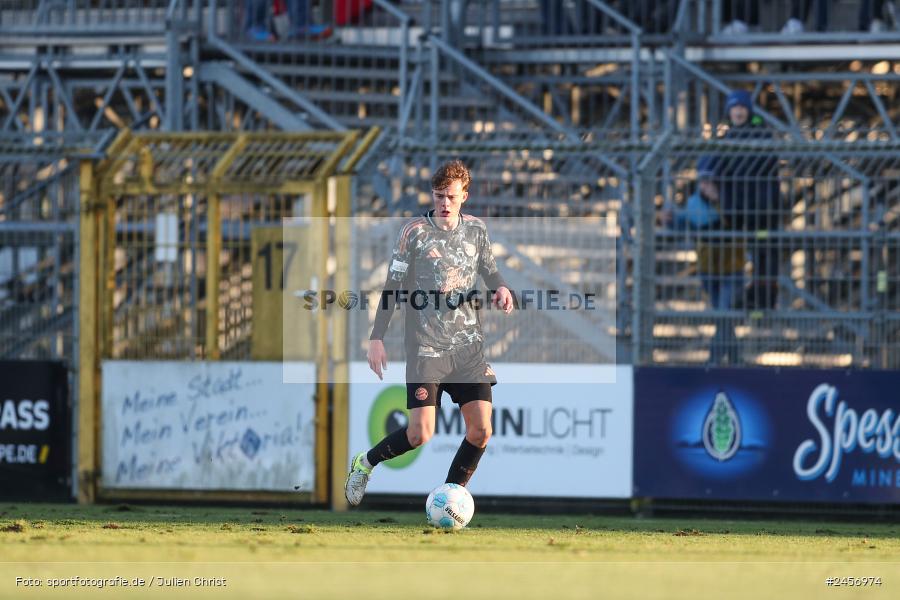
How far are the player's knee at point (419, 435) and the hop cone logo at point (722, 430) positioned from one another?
394cm

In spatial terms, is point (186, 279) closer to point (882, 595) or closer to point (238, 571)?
point (238, 571)

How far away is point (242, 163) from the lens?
47.8 feet

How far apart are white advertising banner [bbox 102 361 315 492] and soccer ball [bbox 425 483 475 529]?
3408 millimetres

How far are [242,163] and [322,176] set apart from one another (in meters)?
0.80

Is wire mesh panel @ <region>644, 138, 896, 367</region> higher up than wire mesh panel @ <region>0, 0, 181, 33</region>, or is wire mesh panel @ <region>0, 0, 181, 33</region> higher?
wire mesh panel @ <region>0, 0, 181, 33</region>

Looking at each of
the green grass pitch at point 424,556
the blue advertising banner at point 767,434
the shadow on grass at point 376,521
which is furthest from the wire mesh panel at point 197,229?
the blue advertising banner at point 767,434

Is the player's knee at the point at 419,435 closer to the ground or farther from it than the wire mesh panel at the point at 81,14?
closer to the ground

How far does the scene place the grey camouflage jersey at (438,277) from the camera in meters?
10.5

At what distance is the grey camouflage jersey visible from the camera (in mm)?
10484

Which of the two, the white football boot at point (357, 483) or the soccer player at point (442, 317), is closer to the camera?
the soccer player at point (442, 317)

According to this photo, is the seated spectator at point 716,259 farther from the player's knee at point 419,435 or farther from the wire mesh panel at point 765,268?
the player's knee at point 419,435

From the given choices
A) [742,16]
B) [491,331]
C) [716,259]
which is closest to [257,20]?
[742,16]

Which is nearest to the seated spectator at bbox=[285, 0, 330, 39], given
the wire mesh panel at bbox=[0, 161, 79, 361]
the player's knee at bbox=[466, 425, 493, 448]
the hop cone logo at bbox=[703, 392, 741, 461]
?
the wire mesh panel at bbox=[0, 161, 79, 361]

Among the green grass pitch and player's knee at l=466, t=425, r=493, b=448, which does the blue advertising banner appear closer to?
the green grass pitch
